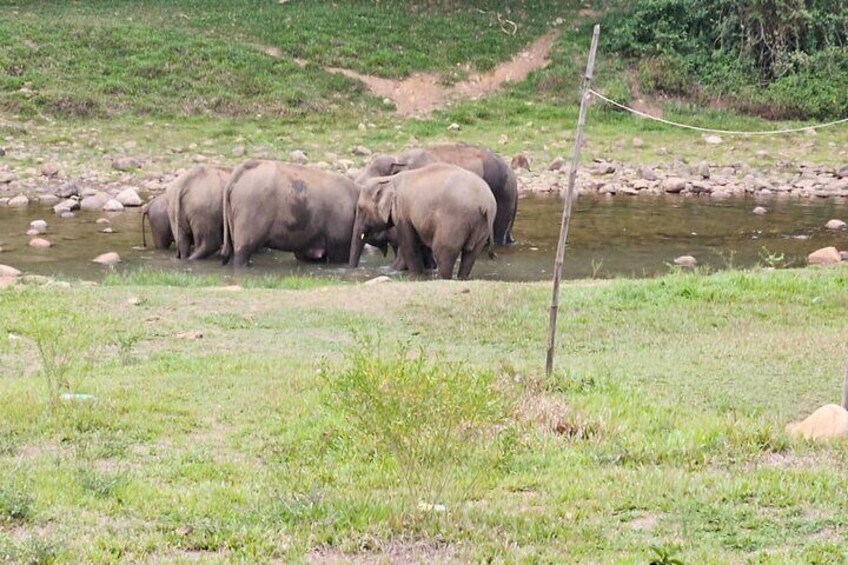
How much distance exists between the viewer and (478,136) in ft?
93.4

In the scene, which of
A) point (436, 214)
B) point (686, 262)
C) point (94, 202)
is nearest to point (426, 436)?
point (436, 214)

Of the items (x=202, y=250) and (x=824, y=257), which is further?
(x=202, y=250)

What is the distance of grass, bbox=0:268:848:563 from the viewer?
6133mm

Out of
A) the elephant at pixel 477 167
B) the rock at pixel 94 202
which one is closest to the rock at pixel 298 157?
the rock at pixel 94 202

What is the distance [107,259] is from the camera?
17375 mm

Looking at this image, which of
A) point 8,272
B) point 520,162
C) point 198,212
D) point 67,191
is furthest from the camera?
point 520,162

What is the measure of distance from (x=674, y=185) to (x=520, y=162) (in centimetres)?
317

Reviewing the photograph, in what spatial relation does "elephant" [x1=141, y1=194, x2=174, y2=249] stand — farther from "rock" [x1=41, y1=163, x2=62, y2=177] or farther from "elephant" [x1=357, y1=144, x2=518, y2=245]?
"rock" [x1=41, y1=163, x2=62, y2=177]

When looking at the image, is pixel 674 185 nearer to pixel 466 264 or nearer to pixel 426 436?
pixel 466 264

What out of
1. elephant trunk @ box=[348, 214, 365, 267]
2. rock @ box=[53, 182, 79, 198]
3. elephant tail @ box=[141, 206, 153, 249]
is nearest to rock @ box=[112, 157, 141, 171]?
rock @ box=[53, 182, 79, 198]

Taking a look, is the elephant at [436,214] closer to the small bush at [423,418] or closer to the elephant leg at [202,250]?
the elephant leg at [202,250]

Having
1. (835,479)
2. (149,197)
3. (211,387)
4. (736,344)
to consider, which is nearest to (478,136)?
(149,197)

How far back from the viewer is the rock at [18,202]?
2194 centimetres

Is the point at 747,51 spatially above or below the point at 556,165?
above
